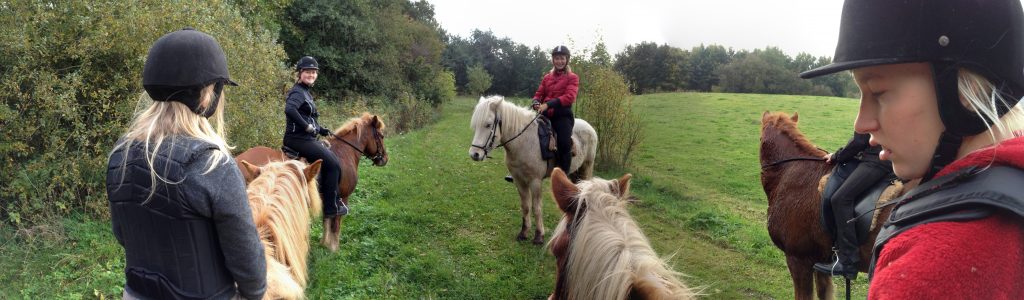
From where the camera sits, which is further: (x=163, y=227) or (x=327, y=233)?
(x=327, y=233)

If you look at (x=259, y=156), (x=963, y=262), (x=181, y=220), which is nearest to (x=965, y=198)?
(x=963, y=262)

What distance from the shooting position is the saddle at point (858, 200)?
123 inches

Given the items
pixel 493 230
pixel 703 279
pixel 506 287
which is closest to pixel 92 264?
pixel 506 287

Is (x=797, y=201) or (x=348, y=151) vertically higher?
(x=797, y=201)

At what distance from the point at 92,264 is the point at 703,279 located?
6.15 meters

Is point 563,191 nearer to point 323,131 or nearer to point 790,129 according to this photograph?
point 790,129

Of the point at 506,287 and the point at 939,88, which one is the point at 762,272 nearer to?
the point at 506,287

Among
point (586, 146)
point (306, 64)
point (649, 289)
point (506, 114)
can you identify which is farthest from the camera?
point (586, 146)

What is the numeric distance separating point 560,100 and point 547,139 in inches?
22.2

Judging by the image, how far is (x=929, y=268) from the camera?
711 millimetres

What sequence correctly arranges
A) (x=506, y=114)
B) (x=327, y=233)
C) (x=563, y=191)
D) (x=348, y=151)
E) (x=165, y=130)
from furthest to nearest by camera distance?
(x=506, y=114) < (x=348, y=151) < (x=327, y=233) < (x=563, y=191) < (x=165, y=130)

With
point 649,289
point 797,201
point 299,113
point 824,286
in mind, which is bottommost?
point 824,286

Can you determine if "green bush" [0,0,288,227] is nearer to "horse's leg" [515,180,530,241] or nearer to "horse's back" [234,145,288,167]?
"horse's back" [234,145,288,167]

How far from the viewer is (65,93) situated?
5066 mm
